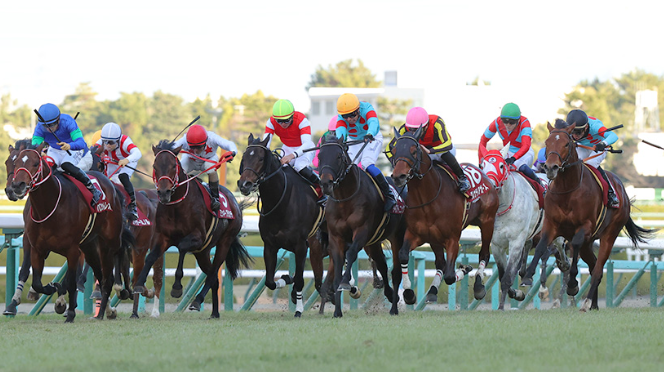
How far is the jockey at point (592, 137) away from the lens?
30.6 feet

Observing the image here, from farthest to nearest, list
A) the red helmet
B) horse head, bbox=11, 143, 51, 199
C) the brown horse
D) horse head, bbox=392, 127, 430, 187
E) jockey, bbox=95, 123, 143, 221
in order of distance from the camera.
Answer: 1. jockey, bbox=95, 123, 143, 221
2. the red helmet
3. the brown horse
4. horse head, bbox=392, 127, 430, 187
5. horse head, bbox=11, 143, 51, 199

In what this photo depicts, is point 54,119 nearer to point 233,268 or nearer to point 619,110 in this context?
point 233,268

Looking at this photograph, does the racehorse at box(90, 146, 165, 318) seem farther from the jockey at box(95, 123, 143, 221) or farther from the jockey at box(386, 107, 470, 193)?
the jockey at box(386, 107, 470, 193)

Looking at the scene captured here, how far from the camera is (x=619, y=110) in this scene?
71.3m

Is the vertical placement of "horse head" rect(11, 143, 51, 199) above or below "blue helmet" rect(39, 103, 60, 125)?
below

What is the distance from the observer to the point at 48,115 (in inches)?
333

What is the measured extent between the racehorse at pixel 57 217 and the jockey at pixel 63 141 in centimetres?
10

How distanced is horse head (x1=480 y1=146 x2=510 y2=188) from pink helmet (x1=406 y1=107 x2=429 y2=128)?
130 centimetres

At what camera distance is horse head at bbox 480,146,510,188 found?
984 cm

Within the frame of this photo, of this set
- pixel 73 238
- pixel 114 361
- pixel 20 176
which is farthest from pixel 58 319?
pixel 114 361

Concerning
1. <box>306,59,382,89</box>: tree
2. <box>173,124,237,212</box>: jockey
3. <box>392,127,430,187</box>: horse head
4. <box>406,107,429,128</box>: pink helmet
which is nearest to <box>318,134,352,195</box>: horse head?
<box>392,127,430,187</box>: horse head

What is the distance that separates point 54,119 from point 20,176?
916 millimetres

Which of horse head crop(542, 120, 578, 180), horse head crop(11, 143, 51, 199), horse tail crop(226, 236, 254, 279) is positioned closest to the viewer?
horse head crop(11, 143, 51, 199)

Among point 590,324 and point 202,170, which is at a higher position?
point 202,170
